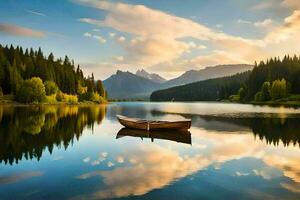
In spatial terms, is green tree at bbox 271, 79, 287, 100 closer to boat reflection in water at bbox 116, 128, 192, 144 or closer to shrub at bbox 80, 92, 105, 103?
shrub at bbox 80, 92, 105, 103

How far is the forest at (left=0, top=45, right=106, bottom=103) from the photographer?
13425cm

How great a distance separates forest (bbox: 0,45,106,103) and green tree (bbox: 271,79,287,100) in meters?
109

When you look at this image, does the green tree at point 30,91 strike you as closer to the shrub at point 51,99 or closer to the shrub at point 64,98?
the shrub at point 51,99

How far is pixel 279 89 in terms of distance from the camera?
574 feet

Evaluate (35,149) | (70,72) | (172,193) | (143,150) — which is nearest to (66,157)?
(35,149)

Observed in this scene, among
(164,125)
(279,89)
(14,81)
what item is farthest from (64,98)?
(164,125)

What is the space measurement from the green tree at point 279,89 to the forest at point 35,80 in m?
109

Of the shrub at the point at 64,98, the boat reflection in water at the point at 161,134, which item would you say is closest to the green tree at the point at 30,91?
the shrub at the point at 64,98

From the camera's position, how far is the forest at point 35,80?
134250mm

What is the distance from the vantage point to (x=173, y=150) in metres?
29.7

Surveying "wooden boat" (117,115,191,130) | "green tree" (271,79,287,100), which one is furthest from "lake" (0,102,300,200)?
"green tree" (271,79,287,100)

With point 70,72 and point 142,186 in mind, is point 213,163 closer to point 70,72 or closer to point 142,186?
A: point 142,186

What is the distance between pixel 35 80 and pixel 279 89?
13275cm

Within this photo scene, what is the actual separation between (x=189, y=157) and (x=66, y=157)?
10.4 metres
